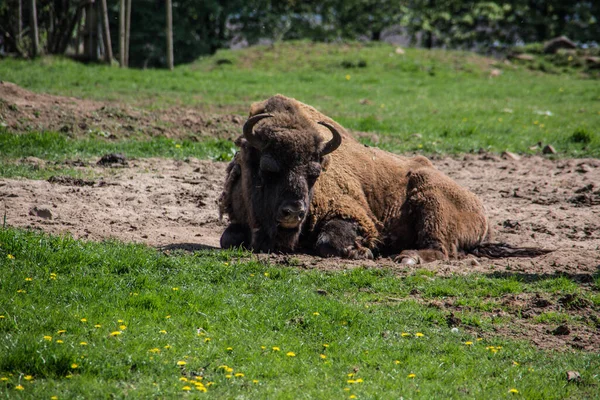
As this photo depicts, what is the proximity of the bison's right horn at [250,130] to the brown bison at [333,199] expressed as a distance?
0.4 inches

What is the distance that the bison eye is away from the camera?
799cm

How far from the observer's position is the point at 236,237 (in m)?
8.54

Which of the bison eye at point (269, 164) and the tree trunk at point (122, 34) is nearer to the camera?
the bison eye at point (269, 164)

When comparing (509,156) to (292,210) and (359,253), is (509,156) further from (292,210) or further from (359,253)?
A: (292,210)

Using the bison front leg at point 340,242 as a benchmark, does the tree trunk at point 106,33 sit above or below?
above

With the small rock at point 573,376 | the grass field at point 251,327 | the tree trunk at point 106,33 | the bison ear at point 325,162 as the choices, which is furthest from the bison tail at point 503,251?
the tree trunk at point 106,33

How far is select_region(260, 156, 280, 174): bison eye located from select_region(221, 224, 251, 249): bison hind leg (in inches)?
35.4

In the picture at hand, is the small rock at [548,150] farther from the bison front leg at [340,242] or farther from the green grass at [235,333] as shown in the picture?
the green grass at [235,333]

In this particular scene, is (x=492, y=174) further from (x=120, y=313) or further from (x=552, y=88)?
(x=552, y=88)

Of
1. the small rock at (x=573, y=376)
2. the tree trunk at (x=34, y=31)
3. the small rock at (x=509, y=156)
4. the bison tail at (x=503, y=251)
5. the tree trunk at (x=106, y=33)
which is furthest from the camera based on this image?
the tree trunk at (x=106, y=33)

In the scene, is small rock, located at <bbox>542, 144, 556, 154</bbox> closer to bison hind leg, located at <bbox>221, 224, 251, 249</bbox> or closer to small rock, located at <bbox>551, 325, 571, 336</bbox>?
bison hind leg, located at <bbox>221, 224, 251, 249</bbox>

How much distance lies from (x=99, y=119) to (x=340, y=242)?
21.5ft

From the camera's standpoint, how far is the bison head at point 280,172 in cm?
796

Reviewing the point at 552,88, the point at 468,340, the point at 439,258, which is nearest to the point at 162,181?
the point at 439,258
